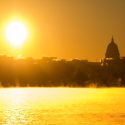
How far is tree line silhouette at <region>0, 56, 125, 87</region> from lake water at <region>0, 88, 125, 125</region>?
11560 millimetres

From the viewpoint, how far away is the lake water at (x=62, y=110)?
34.3ft

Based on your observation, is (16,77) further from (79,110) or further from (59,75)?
(79,110)

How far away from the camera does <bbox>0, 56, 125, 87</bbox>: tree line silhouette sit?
93.0 ft

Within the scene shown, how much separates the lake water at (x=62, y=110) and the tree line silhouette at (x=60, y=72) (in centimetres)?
1156

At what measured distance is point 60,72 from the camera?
33.2 meters

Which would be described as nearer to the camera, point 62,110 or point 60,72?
point 62,110

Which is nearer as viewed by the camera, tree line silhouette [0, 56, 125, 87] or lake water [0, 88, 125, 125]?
lake water [0, 88, 125, 125]

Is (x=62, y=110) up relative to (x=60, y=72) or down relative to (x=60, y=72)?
down

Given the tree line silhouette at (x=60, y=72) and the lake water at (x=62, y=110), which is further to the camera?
the tree line silhouette at (x=60, y=72)

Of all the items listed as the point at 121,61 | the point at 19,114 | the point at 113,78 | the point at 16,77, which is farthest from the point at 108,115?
the point at 121,61

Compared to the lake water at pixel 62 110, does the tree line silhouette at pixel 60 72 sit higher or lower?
higher

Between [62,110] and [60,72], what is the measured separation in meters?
21.1

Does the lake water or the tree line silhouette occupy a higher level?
the tree line silhouette

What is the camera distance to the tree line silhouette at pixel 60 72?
2836 cm
